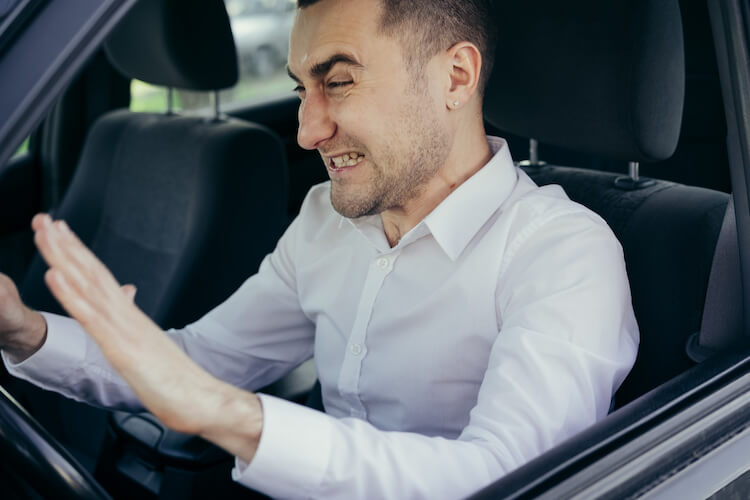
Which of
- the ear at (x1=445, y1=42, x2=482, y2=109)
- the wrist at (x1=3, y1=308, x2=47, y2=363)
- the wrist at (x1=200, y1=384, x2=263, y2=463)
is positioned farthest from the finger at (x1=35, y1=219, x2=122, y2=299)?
the ear at (x1=445, y1=42, x2=482, y2=109)

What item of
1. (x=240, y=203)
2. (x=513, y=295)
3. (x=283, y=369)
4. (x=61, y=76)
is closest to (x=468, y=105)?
(x=513, y=295)

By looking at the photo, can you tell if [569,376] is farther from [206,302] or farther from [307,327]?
[206,302]

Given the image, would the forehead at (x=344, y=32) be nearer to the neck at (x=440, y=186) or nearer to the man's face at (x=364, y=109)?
the man's face at (x=364, y=109)

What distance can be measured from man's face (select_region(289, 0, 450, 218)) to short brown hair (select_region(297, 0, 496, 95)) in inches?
0.6

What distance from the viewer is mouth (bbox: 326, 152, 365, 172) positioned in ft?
4.68

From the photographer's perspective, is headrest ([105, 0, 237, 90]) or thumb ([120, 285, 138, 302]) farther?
headrest ([105, 0, 237, 90])

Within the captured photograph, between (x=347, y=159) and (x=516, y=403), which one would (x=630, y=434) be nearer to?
(x=516, y=403)

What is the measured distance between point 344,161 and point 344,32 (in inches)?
7.9

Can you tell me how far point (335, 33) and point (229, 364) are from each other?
26.5 inches

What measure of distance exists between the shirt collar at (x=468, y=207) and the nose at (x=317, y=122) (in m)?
0.21

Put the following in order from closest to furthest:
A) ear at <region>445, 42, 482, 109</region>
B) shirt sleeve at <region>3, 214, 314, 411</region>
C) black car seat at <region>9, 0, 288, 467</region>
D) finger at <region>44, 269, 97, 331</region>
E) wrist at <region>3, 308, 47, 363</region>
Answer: finger at <region>44, 269, 97, 331</region>
wrist at <region>3, 308, 47, 363</region>
ear at <region>445, 42, 482, 109</region>
shirt sleeve at <region>3, 214, 314, 411</region>
black car seat at <region>9, 0, 288, 467</region>

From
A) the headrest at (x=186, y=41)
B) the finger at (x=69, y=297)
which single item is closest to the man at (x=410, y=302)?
the finger at (x=69, y=297)

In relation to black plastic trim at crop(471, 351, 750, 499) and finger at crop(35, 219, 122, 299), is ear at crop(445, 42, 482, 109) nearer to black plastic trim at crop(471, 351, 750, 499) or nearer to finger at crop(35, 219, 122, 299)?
black plastic trim at crop(471, 351, 750, 499)

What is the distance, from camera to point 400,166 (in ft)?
4.66
